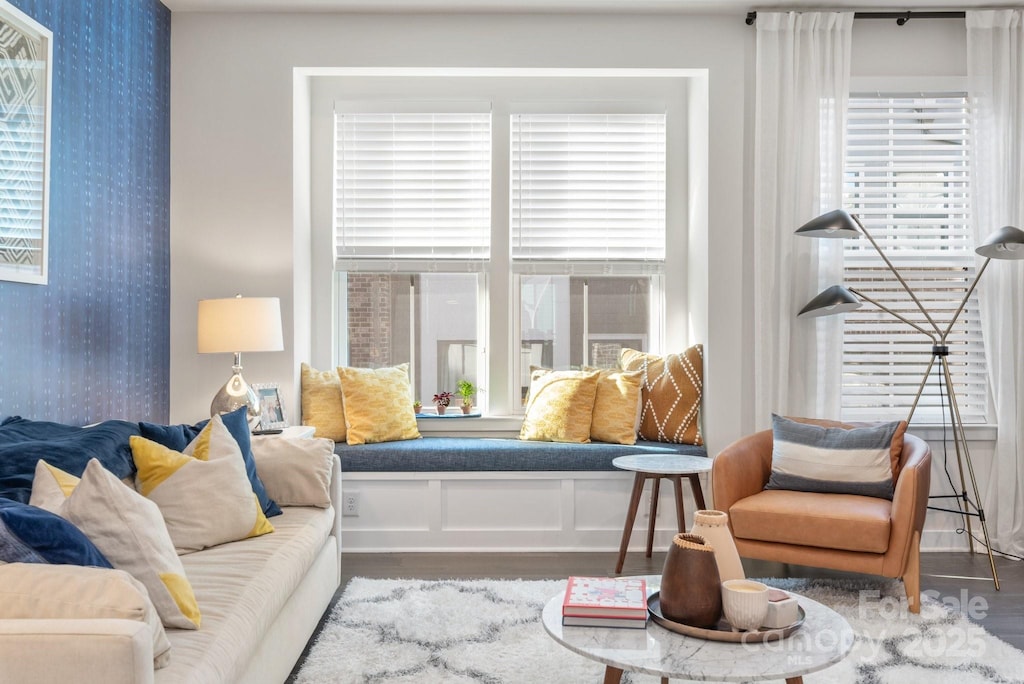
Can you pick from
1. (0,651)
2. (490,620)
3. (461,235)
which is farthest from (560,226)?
(0,651)

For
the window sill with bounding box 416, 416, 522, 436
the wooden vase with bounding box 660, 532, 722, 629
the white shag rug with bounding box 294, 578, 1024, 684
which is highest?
the window sill with bounding box 416, 416, 522, 436

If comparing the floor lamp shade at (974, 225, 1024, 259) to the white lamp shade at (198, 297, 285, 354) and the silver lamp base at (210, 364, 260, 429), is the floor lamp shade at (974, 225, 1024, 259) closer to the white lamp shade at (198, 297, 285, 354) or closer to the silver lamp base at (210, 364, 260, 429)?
the white lamp shade at (198, 297, 285, 354)

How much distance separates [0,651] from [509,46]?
3.74 metres

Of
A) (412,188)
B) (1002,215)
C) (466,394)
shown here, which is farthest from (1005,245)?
(412,188)

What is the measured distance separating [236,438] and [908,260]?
140 inches

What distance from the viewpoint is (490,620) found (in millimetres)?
3107

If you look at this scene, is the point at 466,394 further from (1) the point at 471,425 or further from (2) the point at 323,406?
(2) the point at 323,406

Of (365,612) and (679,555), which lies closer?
(679,555)

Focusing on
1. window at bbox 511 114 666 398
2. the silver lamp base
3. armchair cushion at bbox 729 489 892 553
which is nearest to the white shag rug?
armchair cushion at bbox 729 489 892 553

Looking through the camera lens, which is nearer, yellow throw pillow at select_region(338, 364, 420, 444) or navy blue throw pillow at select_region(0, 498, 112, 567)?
navy blue throw pillow at select_region(0, 498, 112, 567)

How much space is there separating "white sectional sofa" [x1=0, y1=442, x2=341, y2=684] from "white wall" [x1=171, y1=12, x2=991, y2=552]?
60.2 inches

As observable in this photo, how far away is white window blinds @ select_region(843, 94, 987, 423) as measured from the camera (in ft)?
14.4

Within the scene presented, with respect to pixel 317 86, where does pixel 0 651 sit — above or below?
below

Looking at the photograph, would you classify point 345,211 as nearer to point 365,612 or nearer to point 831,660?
point 365,612
